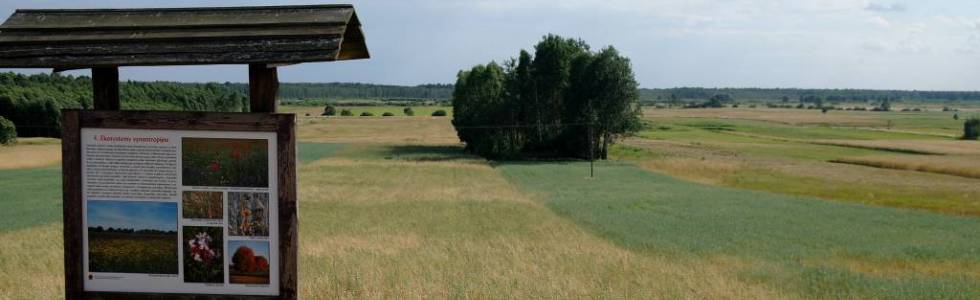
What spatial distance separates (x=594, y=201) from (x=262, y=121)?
1187 inches

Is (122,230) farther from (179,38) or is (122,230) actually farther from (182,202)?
(179,38)

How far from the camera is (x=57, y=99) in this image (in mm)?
88750

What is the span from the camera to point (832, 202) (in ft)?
127

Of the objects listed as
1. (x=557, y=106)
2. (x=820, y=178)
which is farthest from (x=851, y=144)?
(x=820, y=178)

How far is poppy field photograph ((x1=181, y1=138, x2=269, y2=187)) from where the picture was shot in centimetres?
809

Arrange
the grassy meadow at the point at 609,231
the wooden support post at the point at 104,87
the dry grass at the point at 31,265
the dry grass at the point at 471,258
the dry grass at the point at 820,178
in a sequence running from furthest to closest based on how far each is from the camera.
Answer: the dry grass at the point at 820,178
the grassy meadow at the point at 609,231
the dry grass at the point at 471,258
the dry grass at the point at 31,265
the wooden support post at the point at 104,87

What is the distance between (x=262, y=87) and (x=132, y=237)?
6.30 ft

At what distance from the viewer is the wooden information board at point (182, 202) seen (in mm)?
8102

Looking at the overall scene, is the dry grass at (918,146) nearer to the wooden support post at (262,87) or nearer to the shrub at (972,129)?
the shrub at (972,129)

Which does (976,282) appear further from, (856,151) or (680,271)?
(856,151)

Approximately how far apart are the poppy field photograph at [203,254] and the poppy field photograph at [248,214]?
182 millimetres

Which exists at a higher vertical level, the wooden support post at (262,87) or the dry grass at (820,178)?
the wooden support post at (262,87)

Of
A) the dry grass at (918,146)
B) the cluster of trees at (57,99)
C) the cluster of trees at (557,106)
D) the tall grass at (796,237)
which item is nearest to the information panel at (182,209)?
the tall grass at (796,237)

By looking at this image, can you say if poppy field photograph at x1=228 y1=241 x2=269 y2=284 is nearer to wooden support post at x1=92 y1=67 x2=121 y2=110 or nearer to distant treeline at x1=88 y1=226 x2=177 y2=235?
distant treeline at x1=88 y1=226 x2=177 y2=235
